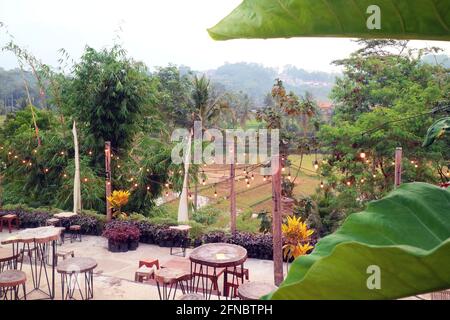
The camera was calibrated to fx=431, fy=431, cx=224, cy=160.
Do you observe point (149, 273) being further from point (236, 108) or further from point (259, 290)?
point (236, 108)

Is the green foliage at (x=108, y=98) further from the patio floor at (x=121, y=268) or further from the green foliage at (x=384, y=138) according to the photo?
the green foliage at (x=384, y=138)

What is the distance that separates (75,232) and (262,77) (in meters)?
43.8

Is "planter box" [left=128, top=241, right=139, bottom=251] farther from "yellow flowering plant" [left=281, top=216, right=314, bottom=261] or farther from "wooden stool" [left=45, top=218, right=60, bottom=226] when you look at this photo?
"yellow flowering plant" [left=281, top=216, right=314, bottom=261]

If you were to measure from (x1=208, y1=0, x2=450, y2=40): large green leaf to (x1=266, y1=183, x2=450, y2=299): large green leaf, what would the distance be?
0.36ft

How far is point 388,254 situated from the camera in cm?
20

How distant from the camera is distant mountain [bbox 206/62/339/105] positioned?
144 ft

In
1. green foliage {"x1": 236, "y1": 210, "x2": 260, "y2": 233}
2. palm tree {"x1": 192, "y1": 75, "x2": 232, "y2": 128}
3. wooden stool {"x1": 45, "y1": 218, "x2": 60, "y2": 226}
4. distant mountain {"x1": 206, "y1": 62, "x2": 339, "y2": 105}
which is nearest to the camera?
wooden stool {"x1": 45, "y1": 218, "x2": 60, "y2": 226}

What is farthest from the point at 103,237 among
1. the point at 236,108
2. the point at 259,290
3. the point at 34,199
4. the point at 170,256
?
the point at 236,108

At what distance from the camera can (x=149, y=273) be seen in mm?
5145

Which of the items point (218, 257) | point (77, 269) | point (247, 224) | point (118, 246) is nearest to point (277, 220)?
point (218, 257)

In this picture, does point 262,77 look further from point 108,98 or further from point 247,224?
point 108,98

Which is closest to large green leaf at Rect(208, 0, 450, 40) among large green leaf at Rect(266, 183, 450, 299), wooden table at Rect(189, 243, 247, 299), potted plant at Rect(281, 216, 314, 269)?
large green leaf at Rect(266, 183, 450, 299)

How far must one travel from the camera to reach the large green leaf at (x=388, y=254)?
20 centimetres

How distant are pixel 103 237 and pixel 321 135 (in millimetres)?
4154
